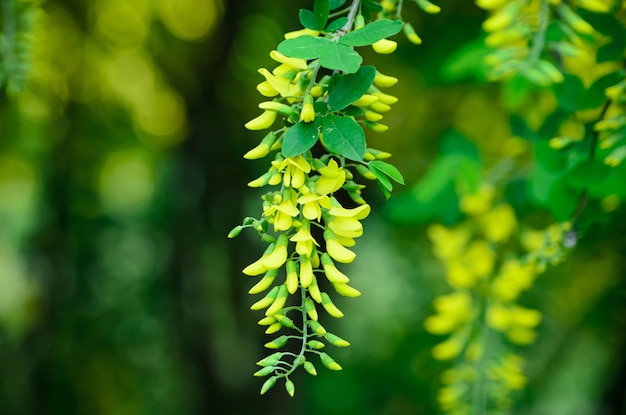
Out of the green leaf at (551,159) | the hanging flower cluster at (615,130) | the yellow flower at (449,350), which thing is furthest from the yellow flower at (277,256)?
the yellow flower at (449,350)

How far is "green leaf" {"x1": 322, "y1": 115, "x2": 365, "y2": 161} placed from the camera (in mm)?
855

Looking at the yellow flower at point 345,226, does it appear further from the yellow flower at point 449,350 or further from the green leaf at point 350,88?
the yellow flower at point 449,350

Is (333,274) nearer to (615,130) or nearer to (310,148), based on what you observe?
(310,148)

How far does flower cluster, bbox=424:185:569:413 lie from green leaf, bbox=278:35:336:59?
1254mm

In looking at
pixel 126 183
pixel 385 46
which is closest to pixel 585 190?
pixel 385 46

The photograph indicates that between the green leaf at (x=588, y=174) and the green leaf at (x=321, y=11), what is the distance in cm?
70

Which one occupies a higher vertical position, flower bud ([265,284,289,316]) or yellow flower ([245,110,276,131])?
yellow flower ([245,110,276,131])

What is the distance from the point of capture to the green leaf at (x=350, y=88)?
35.2 inches

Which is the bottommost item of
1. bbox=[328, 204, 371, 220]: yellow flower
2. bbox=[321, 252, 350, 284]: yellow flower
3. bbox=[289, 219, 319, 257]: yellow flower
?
bbox=[321, 252, 350, 284]: yellow flower

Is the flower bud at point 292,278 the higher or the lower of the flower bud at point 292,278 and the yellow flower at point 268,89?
the lower

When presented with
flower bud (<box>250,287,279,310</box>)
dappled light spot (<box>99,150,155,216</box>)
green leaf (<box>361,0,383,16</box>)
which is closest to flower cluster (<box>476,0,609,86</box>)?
green leaf (<box>361,0,383,16</box>)

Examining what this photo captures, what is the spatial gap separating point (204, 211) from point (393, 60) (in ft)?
5.46

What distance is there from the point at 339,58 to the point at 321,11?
149 mm

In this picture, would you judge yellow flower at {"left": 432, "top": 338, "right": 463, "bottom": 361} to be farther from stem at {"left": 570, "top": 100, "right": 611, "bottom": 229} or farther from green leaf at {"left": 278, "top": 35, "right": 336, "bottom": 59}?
green leaf at {"left": 278, "top": 35, "right": 336, "bottom": 59}
